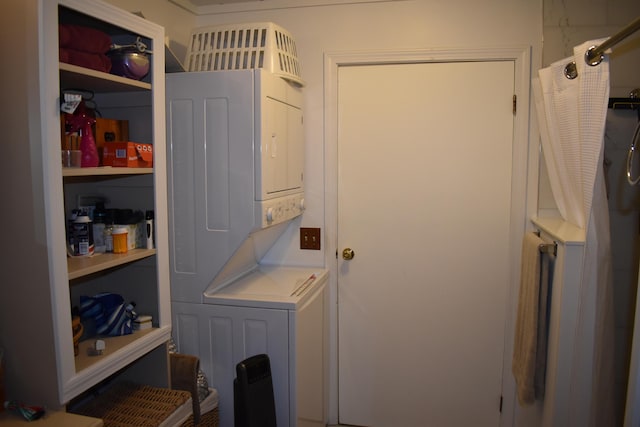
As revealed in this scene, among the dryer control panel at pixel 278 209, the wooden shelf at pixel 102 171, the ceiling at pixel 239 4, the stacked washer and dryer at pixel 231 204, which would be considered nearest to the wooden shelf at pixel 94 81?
the wooden shelf at pixel 102 171

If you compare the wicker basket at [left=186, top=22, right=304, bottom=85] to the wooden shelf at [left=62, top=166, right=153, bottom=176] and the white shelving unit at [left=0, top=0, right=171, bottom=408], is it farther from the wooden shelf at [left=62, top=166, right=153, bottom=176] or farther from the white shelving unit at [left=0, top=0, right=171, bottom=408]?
the wooden shelf at [left=62, top=166, right=153, bottom=176]

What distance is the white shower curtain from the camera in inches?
65.7

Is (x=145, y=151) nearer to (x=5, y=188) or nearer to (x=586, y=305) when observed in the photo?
(x=5, y=188)

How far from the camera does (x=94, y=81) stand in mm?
1555

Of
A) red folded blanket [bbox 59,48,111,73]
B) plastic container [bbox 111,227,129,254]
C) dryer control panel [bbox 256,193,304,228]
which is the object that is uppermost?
red folded blanket [bbox 59,48,111,73]

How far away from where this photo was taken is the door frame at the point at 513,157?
7.87 ft

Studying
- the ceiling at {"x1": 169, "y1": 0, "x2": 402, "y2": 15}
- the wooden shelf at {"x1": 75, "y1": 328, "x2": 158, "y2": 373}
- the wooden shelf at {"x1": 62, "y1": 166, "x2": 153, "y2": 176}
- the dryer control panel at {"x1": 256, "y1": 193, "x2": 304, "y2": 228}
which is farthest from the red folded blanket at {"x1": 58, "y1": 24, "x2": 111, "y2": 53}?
the ceiling at {"x1": 169, "y1": 0, "x2": 402, "y2": 15}

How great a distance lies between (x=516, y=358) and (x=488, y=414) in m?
0.51

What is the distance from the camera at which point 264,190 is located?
205cm

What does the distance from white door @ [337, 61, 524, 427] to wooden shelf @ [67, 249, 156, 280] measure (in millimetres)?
1204

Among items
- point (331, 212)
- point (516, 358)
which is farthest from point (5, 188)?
point (516, 358)

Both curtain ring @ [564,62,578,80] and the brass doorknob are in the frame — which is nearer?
curtain ring @ [564,62,578,80]

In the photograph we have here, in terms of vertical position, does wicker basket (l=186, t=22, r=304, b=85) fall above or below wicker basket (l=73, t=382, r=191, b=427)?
above

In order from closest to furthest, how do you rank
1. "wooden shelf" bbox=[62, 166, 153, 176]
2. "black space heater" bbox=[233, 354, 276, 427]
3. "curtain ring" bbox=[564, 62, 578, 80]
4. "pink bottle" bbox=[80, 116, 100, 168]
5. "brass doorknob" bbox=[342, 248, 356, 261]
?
"wooden shelf" bbox=[62, 166, 153, 176], "pink bottle" bbox=[80, 116, 100, 168], "curtain ring" bbox=[564, 62, 578, 80], "black space heater" bbox=[233, 354, 276, 427], "brass doorknob" bbox=[342, 248, 356, 261]
